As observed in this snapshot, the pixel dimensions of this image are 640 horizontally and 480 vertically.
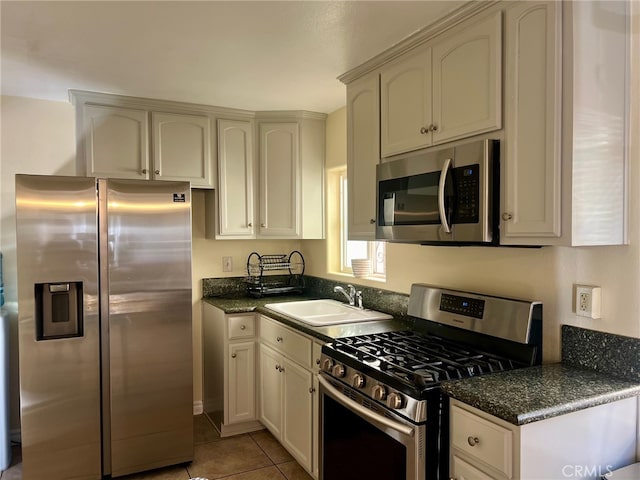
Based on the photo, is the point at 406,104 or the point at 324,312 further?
the point at 324,312

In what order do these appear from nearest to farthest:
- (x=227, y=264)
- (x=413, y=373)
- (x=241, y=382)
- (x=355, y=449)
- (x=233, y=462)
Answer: (x=413, y=373)
(x=355, y=449)
(x=233, y=462)
(x=241, y=382)
(x=227, y=264)

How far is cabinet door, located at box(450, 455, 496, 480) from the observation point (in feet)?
4.49

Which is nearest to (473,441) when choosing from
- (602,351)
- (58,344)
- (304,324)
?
(602,351)

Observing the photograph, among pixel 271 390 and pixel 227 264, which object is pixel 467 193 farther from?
pixel 227 264

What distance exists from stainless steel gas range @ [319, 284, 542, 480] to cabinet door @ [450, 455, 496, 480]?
0.05 meters

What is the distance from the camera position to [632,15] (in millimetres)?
1505

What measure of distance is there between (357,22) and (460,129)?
65cm

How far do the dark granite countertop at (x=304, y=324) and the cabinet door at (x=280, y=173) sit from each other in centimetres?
53

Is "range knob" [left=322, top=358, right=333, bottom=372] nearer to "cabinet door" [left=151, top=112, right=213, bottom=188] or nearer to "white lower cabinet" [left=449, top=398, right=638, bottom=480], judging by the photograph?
"white lower cabinet" [left=449, top=398, right=638, bottom=480]

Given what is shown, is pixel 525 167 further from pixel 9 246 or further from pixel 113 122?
pixel 9 246

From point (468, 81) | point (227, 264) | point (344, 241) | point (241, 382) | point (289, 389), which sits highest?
point (468, 81)

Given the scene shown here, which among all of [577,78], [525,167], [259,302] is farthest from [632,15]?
[259,302]

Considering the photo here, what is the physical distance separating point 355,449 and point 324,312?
1313 mm

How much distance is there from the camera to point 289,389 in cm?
264
